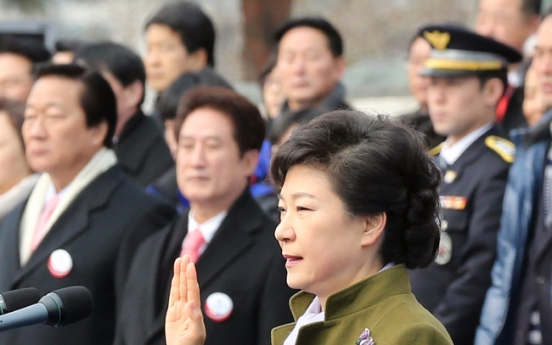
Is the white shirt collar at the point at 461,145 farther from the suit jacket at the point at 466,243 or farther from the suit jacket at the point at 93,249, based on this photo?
the suit jacket at the point at 93,249

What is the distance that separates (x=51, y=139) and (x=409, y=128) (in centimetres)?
232

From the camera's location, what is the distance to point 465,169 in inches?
189

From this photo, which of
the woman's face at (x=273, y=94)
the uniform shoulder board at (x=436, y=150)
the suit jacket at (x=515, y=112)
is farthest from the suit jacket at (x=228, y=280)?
the woman's face at (x=273, y=94)

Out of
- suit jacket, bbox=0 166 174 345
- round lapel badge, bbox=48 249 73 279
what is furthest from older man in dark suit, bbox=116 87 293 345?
round lapel badge, bbox=48 249 73 279

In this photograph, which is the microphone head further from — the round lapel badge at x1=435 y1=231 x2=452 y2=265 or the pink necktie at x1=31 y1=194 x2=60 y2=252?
the round lapel badge at x1=435 y1=231 x2=452 y2=265

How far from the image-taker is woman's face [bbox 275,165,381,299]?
3.00 m

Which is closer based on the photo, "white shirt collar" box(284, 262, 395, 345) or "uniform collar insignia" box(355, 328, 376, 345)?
"uniform collar insignia" box(355, 328, 376, 345)

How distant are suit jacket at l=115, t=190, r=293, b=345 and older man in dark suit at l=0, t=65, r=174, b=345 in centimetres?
17

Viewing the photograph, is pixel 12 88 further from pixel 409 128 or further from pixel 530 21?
pixel 409 128

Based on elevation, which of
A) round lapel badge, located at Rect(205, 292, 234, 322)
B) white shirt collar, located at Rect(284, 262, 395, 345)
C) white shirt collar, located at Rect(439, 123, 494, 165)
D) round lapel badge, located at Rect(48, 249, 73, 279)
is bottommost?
round lapel badge, located at Rect(205, 292, 234, 322)

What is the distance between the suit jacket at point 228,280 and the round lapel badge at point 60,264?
31cm

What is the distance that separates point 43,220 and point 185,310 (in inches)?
77.3

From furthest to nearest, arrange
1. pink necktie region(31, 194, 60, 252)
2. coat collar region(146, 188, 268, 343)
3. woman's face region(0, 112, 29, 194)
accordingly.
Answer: woman's face region(0, 112, 29, 194) < pink necktie region(31, 194, 60, 252) < coat collar region(146, 188, 268, 343)

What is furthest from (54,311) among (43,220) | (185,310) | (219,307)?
(43,220)
